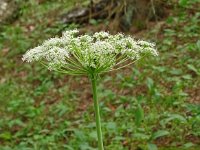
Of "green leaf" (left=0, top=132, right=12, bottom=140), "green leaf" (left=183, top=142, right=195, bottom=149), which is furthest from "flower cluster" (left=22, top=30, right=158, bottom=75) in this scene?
"green leaf" (left=0, top=132, right=12, bottom=140)

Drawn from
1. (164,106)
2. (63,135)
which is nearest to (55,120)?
(63,135)

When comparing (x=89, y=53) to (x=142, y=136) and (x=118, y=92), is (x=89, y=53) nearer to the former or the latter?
(x=142, y=136)

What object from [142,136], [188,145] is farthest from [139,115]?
[188,145]

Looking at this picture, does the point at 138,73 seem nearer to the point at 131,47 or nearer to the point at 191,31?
the point at 191,31

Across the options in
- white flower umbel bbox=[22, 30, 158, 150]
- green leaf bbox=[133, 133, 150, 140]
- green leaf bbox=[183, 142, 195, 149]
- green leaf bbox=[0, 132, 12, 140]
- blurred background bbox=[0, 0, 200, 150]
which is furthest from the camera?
green leaf bbox=[0, 132, 12, 140]

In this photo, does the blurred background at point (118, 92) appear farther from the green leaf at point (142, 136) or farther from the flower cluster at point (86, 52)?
the flower cluster at point (86, 52)

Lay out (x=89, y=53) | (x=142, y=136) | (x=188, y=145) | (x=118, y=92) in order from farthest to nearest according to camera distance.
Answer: (x=118, y=92) → (x=142, y=136) → (x=188, y=145) → (x=89, y=53)

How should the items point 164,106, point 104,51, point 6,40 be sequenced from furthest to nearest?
point 6,40, point 164,106, point 104,51

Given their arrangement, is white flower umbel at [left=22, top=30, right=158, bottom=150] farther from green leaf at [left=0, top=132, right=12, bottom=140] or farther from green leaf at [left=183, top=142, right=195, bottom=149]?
green leaf at [left=0, top=132, right=12, bottom=140]
